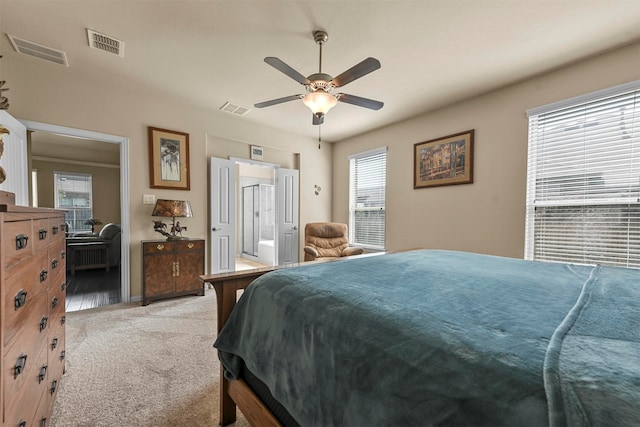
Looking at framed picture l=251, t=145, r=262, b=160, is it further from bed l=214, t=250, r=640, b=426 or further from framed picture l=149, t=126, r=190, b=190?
bed l=214, t=250, r=640, b=426

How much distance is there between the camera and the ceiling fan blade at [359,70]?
5.97 feet

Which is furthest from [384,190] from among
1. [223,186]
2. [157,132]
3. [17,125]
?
[17,125]

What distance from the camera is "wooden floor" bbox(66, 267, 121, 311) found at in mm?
3136

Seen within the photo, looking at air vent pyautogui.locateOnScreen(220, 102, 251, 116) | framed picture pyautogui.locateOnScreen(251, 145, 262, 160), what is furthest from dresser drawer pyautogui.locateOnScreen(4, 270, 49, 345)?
framed picture pyautogui.locateOnScreen(251, 145, 262, 160)

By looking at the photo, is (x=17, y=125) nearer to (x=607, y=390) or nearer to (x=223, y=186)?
(x=223, y=186)

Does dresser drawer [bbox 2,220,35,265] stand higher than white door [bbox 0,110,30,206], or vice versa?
white door [bbox 0,110,30,206]

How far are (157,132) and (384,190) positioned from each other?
137 inches

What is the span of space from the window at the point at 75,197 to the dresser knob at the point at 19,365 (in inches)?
275

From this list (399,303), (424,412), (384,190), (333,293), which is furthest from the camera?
(384,190)

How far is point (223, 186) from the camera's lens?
3986 mm

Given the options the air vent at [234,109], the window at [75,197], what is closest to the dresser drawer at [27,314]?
the air vent at [234,109]

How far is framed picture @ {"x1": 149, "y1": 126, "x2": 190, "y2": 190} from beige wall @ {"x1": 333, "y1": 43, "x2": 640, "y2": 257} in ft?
10.5

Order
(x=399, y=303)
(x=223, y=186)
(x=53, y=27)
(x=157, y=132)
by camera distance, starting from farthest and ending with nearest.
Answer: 1. (x=223, y=186)
2. (x=157, y=132)
3. (x=53, y=27)
4. (x=399, y=303)

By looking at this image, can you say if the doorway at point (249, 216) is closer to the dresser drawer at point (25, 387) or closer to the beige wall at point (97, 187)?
the dresser drawer at point (25, 387)
